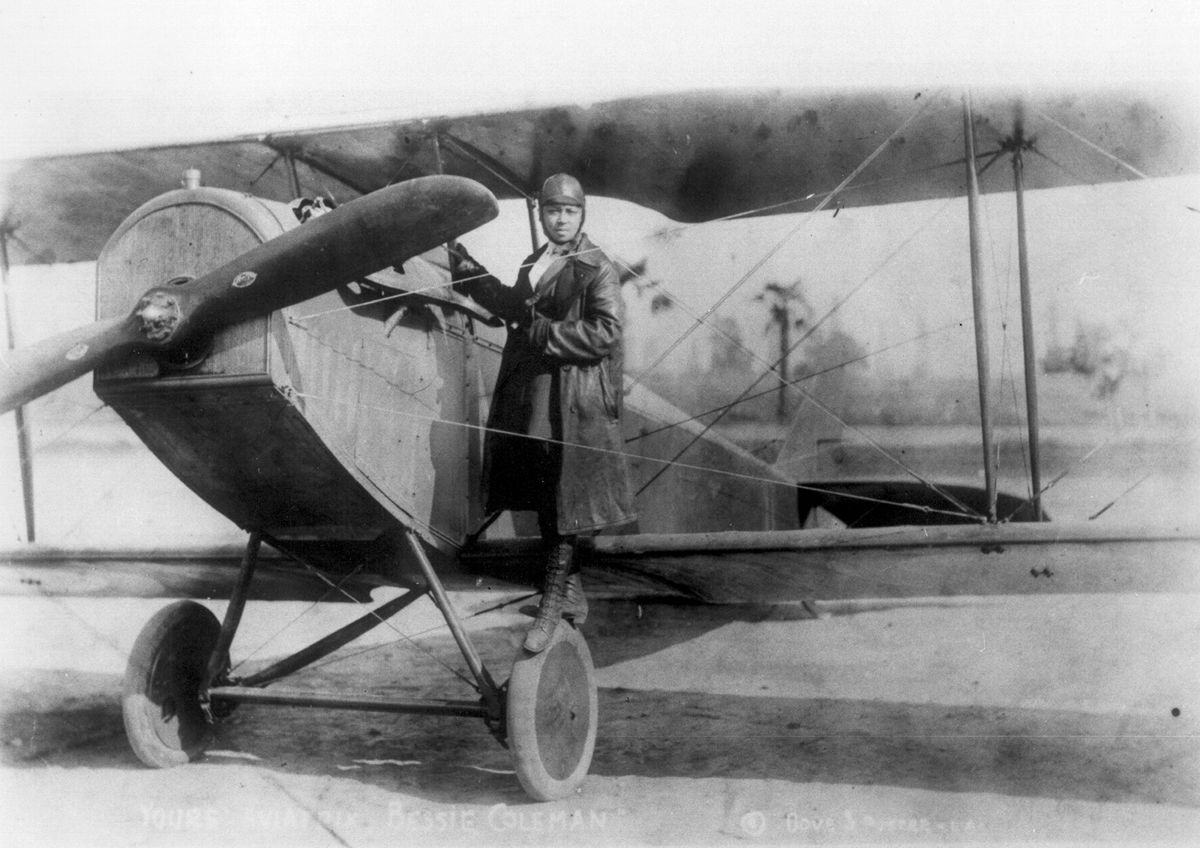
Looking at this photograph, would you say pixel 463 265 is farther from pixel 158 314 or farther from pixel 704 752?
pixel 704 752

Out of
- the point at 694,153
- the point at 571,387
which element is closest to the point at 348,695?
the point at 571,387

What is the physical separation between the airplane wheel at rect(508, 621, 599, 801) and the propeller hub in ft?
5.59

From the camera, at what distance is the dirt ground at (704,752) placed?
3.48 metres

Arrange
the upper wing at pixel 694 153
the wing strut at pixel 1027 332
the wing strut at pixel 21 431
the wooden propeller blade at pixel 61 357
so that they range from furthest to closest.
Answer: the wing strut at pixel 21 431
the upper wing at pixel 694 153
the wing strut at pixel 1027 332
the wooden propeller blade at pixel 61 357

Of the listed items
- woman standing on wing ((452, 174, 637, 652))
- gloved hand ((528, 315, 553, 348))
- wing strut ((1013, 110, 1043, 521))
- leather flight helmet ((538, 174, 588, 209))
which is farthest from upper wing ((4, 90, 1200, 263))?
gloved hand ((528, 315, 553, 348))

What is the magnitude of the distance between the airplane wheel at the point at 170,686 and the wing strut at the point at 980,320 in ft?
11.3

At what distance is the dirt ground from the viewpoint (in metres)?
3.48

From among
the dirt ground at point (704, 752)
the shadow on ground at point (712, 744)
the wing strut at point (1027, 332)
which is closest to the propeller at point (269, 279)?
the dirt ground at point (704, 752)

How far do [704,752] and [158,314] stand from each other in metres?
3.03

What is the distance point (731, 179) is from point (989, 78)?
52.2 inches

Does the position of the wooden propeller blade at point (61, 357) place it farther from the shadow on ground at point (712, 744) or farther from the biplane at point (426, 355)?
the shadow on ground at point (712, 744)

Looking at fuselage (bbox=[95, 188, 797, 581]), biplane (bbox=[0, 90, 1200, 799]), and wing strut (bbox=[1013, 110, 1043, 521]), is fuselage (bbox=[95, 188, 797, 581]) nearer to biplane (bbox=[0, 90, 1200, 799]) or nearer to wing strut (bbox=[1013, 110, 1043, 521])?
biplane (bbox=[0, 90, 1200, 799])

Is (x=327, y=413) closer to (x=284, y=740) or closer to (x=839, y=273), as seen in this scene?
(x=284, y=740)

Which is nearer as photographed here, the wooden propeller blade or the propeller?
the propeller
